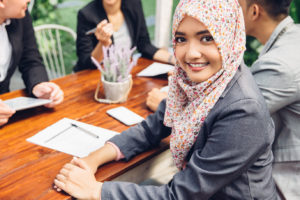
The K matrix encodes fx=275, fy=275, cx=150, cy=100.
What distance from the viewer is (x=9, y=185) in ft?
3.08

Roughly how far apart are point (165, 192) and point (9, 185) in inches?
21.0

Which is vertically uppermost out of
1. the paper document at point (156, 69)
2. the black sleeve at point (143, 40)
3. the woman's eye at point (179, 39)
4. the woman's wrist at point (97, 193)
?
the woman's eye at point (179, 39)

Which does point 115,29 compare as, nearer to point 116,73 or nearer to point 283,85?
point 116,73

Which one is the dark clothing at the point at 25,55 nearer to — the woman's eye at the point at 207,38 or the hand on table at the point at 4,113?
the hand on table at the point at 4,113

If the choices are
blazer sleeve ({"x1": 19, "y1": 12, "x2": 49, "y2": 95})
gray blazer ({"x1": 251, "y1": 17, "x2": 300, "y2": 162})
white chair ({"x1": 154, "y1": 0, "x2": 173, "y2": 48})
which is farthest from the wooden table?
white chair ({"x1": 154, "y1": 0, "x2": 173, "y2": 48})

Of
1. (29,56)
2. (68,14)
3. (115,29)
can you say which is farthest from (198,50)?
(68,14)

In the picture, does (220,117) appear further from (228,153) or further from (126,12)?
(126,12)

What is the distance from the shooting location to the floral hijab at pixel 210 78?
869 millimetres

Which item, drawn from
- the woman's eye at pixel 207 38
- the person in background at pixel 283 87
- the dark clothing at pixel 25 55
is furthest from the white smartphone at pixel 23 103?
the person in background at pixel 283 87

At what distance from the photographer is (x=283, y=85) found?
3.81 feet

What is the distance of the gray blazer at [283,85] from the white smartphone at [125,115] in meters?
0.59

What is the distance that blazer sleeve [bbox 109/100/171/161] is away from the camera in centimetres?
112

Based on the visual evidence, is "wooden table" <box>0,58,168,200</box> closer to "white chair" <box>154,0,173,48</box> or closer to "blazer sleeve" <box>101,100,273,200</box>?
"blazer sleeve" <box>101,100,273,200</box>

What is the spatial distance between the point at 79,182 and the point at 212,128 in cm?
48
